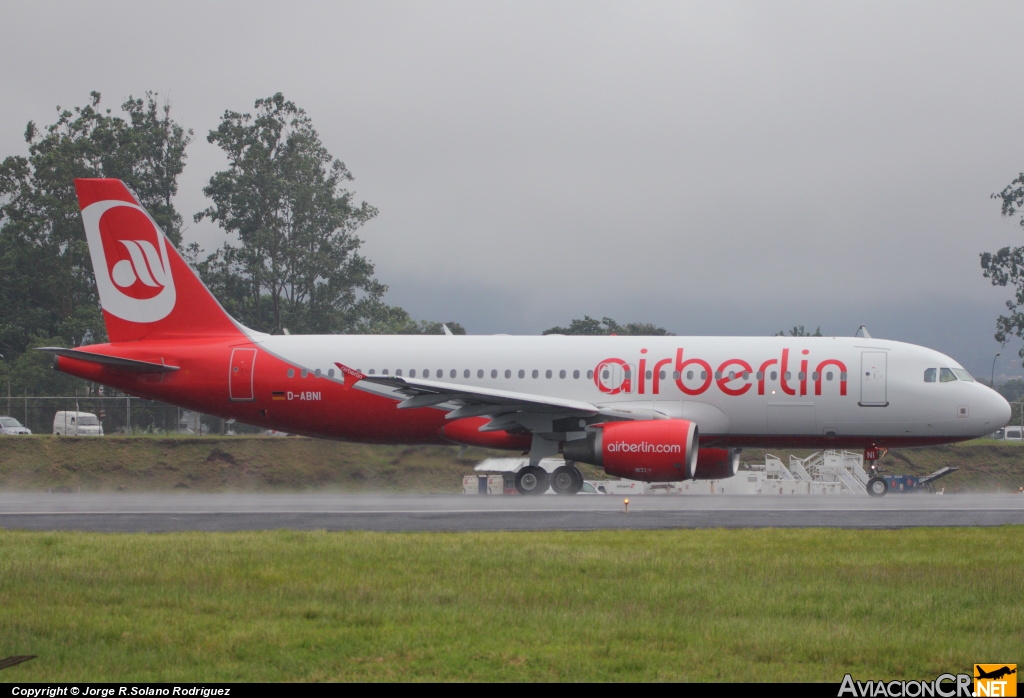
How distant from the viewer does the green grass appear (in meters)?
7.54

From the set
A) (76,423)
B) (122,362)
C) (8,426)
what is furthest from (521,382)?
(8,426)

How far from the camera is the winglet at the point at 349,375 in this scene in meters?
23.4

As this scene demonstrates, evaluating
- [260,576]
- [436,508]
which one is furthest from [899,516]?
[260,576]

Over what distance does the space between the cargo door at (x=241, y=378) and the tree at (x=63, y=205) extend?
133 ft

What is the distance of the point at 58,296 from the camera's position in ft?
219

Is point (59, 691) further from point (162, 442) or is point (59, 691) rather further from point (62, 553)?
point (162, 442)

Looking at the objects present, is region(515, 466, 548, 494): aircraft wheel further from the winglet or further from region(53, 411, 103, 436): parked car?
region(53, 411, 103, 436): parked car

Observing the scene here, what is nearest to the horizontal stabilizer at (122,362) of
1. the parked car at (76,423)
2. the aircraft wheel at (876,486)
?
the parked car at (76,423)

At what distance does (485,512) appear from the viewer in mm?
18844

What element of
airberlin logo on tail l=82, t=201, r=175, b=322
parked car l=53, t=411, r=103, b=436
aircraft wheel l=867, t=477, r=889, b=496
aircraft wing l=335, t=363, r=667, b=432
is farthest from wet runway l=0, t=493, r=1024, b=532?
parked car l=53, t=411, r=103, b=436

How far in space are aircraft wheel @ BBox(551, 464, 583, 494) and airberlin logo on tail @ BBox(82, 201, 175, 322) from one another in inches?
394

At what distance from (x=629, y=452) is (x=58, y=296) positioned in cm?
5404

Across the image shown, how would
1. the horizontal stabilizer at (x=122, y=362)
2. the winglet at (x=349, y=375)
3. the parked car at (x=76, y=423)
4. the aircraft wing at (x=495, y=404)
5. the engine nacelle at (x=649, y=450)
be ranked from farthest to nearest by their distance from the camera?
the parked car at (x=76, y=423), the horizontal stabilizer at (x=122, y=362), the winglet at (x=349, y=375), the aircraft wing at (x=495, y=404), the engine nacelle at (x=649, y=450)

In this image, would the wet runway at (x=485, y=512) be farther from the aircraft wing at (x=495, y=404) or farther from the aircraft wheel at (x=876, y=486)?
the aircraft wing at (x=495, y=404)
